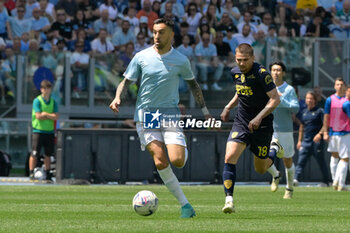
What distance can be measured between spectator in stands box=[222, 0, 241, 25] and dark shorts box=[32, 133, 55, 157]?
26.8 ft

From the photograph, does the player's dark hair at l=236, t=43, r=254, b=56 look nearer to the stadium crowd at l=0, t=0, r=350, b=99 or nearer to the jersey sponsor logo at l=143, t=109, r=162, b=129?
the jersey sponsor logo at l=143, t=109, r=162, b=129

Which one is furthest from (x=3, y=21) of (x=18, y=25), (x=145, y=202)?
(x=145, y=202)

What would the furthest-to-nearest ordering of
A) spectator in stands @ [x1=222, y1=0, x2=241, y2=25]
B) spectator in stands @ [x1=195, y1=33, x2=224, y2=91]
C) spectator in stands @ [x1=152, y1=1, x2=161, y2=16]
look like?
spectator in stands @ [x1=222, y1=0, x2=241, y2=25]
spectator in stands @ [x1=152, y1=1, x2=161, y2=16]
spectator in stands @ [x1=195, y1=33, x2=224, y2=91]

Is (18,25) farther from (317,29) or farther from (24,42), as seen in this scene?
(317,29)

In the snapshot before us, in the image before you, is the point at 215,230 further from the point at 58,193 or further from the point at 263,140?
the point at 58,193

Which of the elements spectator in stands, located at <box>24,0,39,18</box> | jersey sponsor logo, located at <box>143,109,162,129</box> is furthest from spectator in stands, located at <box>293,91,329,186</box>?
jersey sponsor logo, located at <box>143,109,162,129</box>

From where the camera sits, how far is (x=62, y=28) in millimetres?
26734

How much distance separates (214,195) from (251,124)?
547cm

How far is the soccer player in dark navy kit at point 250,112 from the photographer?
12125 millimetres

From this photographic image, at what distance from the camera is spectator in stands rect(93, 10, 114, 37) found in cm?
2706

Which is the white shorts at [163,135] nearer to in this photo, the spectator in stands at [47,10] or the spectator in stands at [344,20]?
the spectator in stands at [47,10]

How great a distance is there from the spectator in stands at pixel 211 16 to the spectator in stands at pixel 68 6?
4.04 m

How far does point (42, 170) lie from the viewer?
2219 centimetres

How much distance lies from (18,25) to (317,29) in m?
9.34
